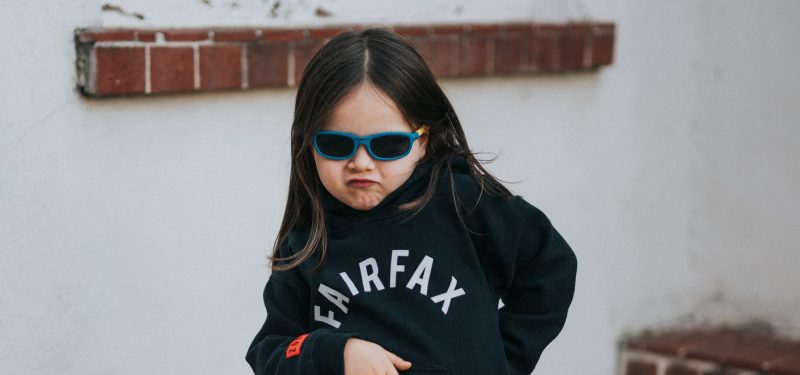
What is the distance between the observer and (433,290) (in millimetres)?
2086

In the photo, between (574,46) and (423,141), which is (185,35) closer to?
(423,141)

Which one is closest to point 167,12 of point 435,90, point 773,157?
point 435,90

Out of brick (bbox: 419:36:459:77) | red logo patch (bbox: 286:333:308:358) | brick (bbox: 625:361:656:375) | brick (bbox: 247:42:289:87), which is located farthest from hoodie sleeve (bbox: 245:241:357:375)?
brick (bbox: 625:361:656:375)

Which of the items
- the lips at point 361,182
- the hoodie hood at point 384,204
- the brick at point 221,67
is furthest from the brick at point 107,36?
the lips at point 361,182

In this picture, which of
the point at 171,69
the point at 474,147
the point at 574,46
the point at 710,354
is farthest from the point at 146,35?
the point at 710,354

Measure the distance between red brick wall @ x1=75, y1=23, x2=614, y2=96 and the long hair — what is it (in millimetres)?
520

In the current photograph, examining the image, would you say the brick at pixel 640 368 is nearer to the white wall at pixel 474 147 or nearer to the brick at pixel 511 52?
the white wall at pixel 474 147

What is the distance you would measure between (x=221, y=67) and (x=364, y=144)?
118 centimetres

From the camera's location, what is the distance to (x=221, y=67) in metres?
3.12

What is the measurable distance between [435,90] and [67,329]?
120 centimetres

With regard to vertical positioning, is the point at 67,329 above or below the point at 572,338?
above

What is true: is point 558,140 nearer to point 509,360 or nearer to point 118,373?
point 118,373

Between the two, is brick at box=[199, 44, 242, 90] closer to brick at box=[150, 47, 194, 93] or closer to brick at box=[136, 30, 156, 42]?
brick at box=[150, 47, 194, 93]

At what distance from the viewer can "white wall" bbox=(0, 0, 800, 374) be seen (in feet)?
9.15
